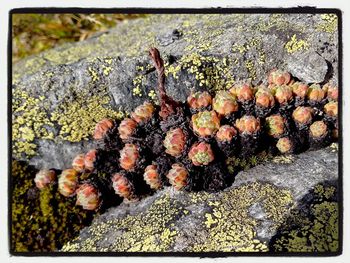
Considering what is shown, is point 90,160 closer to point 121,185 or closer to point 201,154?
point 121,185

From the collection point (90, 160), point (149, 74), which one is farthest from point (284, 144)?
point (90, 160)

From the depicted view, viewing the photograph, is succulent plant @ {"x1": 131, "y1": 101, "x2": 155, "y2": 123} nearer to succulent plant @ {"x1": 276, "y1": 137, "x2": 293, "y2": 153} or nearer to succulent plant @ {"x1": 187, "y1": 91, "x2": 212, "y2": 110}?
succulent plant @ {"x1": 187, "y1": 91, "x2": 212, "y2": 110}

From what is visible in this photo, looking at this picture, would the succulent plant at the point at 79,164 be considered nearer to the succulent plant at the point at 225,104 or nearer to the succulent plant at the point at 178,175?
the succulent plant at the point at 178,175

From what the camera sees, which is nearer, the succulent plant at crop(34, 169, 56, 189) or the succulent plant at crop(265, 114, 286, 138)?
the succulent plant at crop(265, 114, 286, 138)

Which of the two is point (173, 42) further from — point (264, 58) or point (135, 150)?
point (135, 150)

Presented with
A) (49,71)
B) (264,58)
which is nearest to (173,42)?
(264,58)

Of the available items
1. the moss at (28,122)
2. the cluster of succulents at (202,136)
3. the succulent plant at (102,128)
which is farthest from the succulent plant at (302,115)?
the moss at (28,122)

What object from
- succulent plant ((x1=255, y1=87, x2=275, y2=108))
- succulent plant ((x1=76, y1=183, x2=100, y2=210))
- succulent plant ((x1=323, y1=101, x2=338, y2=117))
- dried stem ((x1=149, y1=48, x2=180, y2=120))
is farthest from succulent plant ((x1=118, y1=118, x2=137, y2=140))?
succulent plant ((x1=323, y1=101, x2=338, y2=117))
